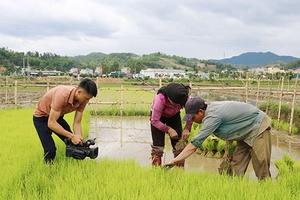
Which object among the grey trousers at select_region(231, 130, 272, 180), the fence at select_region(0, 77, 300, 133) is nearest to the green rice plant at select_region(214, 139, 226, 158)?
the grey trousers at select_region(231, 130, 272, 180)

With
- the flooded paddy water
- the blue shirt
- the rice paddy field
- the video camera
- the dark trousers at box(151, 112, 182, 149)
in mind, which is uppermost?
the blue shirt

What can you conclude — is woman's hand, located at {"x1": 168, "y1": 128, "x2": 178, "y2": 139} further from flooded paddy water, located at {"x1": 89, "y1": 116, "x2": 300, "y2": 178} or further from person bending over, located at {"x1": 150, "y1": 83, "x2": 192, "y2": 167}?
flooded paddy water, located at {"x1": 89, "y1": 116, "x2": 300, "y2": 178}

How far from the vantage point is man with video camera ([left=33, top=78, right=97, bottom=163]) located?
308cm

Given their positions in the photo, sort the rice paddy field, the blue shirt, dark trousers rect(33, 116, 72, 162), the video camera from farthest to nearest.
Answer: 1. dark trousers rect(33, 116, 72, 162)
2. the video camera
3. the blue shirt
4. the rice paddy field

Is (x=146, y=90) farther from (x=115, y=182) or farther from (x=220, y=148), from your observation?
(x=115, y=182)

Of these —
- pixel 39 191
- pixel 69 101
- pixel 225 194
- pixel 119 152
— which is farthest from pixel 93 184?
pixel 119 152

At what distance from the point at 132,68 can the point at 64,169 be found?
232 ft

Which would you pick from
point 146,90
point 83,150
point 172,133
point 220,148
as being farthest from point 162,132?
point 146,90

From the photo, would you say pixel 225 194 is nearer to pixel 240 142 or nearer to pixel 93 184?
pixel 240 142

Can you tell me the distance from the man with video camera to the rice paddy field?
0.95 ft

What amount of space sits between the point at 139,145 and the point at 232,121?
3.73 meters

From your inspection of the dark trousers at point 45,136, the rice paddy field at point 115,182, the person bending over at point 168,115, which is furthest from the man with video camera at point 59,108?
the person bending over at point 168,115

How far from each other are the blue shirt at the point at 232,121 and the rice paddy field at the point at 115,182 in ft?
1.38

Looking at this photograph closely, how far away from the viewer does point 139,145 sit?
251 inches
